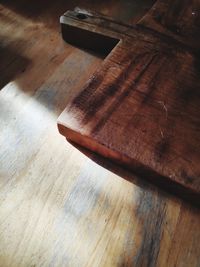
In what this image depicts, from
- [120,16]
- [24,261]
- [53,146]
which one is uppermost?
[120,16]

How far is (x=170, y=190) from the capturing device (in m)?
1.08

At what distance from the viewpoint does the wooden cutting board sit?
1.03 m

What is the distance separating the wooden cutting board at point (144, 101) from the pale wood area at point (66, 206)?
0.10m

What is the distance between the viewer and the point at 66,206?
1.05 metres

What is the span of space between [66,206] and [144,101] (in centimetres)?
57

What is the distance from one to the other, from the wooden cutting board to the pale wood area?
100 mm

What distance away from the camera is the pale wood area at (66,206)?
949 mm

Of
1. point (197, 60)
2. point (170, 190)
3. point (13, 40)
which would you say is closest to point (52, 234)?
point (170, 190)

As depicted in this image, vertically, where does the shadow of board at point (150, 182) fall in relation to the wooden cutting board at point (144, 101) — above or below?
below

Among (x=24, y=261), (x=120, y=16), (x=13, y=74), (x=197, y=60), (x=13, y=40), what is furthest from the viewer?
(x=120, y=16)

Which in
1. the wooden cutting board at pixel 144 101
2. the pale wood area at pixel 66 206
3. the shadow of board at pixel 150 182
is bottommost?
the pale wood area at pixel 66 206

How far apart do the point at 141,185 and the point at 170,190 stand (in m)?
0.12

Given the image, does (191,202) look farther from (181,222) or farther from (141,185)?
(141,185)

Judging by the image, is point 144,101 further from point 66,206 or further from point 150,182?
point 66,206
